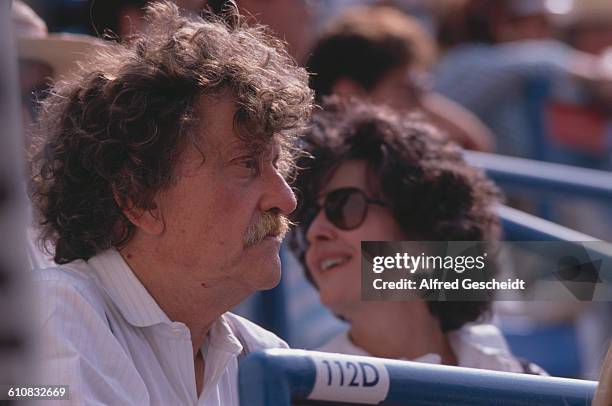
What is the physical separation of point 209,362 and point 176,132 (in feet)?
1.02

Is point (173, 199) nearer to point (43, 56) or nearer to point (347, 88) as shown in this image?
point (43, 56)

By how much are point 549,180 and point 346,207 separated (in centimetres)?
76

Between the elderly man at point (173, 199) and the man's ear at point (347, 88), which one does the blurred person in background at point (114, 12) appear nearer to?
the man's ear at point (347, 88)

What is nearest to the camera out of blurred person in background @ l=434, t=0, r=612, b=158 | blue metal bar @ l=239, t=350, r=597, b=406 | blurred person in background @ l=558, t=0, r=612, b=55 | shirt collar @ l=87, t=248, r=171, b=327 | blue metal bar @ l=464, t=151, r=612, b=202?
blue metal bar @ l=239, t=350, r=597, b=406

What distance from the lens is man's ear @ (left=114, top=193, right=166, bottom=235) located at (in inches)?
59.1

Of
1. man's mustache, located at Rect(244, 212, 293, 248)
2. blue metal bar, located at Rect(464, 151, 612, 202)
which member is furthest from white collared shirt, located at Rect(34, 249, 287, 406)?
blue metal bar, located at Rect(464, 151, 612, 202)

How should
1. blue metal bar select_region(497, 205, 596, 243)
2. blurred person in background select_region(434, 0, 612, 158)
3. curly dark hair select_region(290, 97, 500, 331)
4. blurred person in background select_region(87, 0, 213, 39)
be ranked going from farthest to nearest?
blurred person in background select_region(434, 0, 612, 158)
blurred person in background select_region(87, 0, 213, 39)
blue metal bar select_region(497, 205, 596, 243)
curly dark hair select_region(290, 97, 500, 331)

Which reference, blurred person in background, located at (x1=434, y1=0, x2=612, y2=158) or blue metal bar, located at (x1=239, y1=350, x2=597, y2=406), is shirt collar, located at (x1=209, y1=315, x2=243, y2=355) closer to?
blue metal bar, located at (x1=239, y1=350, x2=597, y2=406)

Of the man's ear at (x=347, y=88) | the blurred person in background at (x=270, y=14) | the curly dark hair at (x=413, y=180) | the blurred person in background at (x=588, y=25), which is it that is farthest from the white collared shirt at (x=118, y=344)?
the blurred person in background at (x=588, y=25)

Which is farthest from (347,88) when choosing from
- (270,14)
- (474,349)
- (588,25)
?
(588,25)

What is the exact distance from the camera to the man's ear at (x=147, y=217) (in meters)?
1.50

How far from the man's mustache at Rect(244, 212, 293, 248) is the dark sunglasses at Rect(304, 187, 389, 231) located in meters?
0.52

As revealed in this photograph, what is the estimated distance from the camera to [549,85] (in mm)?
4207

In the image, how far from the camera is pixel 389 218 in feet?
6.87
